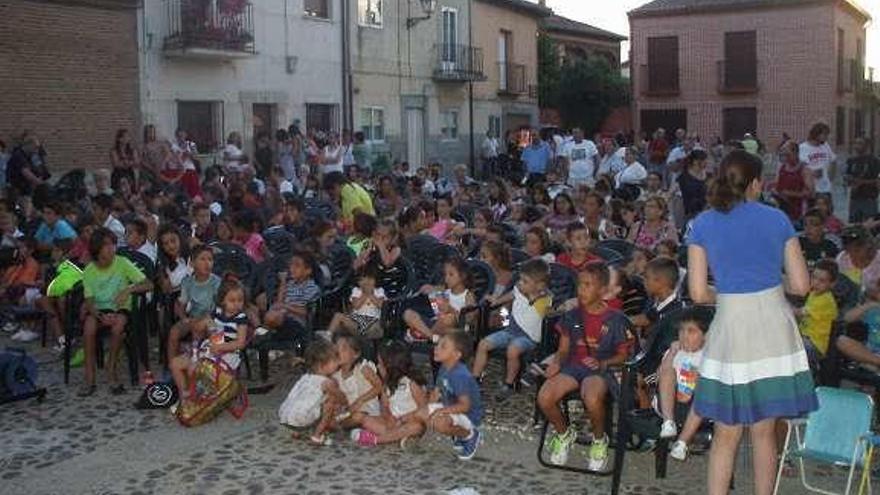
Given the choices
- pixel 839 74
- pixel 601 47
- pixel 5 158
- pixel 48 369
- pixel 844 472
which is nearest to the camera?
pixel 844 472

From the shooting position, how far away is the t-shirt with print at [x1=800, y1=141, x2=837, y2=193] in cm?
1286

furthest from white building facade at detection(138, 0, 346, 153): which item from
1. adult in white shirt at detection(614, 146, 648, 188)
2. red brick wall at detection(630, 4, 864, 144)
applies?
red brick wall at detection(630, 4, 864, 144)

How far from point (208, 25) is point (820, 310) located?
15.1m

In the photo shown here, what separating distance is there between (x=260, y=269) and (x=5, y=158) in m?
7.94

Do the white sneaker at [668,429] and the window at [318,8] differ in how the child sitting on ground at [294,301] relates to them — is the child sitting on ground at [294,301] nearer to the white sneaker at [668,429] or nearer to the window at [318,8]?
the white sneaker at [668,429]

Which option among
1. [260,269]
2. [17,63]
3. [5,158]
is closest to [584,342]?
[260,269]

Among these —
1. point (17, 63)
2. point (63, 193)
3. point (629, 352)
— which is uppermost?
point (17, 63)

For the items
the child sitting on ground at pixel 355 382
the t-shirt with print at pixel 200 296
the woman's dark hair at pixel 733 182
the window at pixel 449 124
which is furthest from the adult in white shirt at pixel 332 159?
the woman's dark hair at pixel 733 182

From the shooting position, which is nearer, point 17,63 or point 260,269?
point 260,269

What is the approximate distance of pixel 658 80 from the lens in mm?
39062

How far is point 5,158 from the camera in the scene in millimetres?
14438

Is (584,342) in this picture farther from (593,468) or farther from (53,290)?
(53,290)

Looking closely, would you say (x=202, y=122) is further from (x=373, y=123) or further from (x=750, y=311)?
(x=750, y=311)

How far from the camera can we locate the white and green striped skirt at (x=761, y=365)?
4156 mm
